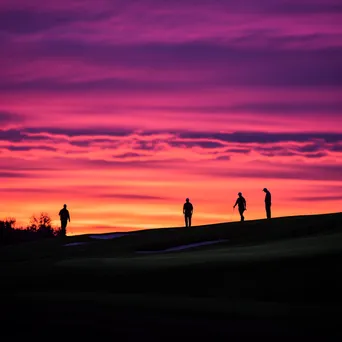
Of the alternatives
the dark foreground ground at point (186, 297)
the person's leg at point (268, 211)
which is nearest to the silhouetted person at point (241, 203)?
the person's leg at point (268, 211)

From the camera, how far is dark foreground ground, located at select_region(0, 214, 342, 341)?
21.0 metres

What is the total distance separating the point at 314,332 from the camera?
2073 centimetres

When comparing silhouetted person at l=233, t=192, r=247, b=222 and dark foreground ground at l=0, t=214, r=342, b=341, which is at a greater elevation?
silhouetted person at l=233, t=192, r=247, b=222

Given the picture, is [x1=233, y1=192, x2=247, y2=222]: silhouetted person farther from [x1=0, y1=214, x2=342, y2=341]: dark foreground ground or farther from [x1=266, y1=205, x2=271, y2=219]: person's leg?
[x1=0, y1=214, x2=342, y2=341]: dark foreground ground

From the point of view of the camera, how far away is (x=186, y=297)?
2825 cm

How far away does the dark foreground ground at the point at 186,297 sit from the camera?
21.0 meters

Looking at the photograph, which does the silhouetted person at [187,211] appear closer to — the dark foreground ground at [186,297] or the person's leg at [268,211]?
the person's leg at [268,211]

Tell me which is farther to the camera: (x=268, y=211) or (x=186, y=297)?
(x=268, y=211)

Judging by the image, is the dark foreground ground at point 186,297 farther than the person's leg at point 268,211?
No

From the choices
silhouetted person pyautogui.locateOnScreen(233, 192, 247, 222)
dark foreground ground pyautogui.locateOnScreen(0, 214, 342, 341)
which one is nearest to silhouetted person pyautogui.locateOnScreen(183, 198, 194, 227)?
silhouetted person pyautogui.locateOnScreen(233, 192, 247, 222)

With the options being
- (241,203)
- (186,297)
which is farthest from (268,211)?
(186,297)

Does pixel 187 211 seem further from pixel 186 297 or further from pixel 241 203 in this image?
pixel 186 297

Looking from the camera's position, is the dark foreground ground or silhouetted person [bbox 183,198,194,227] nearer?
the dark foreground ground

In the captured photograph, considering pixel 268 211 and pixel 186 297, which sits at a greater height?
pixel 268 211
